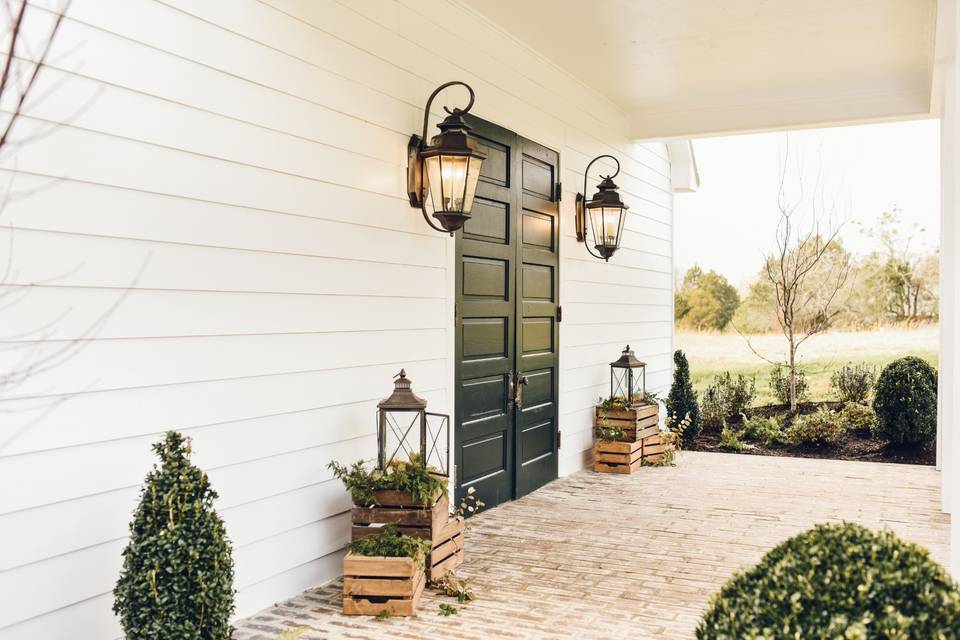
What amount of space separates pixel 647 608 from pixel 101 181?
2666 millimetres

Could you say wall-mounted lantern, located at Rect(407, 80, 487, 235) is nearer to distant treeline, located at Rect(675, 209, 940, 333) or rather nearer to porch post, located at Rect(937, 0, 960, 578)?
porch post, located at Rect(937, 0, 960, 578)

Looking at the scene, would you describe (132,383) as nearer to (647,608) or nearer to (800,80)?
(647,608)

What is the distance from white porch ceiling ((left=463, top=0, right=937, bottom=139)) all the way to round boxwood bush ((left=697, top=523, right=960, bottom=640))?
397 centimetres

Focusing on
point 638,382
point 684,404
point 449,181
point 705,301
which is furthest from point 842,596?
point 705,301

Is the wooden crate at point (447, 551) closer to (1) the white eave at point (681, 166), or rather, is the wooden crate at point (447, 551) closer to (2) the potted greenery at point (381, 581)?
(2) the potted greenery at point (381, 581)

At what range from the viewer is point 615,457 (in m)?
6.71

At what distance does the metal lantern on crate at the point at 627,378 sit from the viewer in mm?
6969

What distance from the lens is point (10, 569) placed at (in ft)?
8.12

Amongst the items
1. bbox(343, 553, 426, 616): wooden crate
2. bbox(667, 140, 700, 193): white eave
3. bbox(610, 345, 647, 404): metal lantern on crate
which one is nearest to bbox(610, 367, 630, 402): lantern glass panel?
bbox(610, 345, 647, 404): metal lantern on crate

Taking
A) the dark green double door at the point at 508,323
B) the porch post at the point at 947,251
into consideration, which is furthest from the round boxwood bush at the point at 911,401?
the dark green double door at the point at 508,323

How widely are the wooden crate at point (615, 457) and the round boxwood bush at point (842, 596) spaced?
4.94m

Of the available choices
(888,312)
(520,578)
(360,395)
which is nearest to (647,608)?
(520,578)

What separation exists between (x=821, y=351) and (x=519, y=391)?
5596 millimetres

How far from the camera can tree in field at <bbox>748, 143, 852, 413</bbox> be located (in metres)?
9.61
